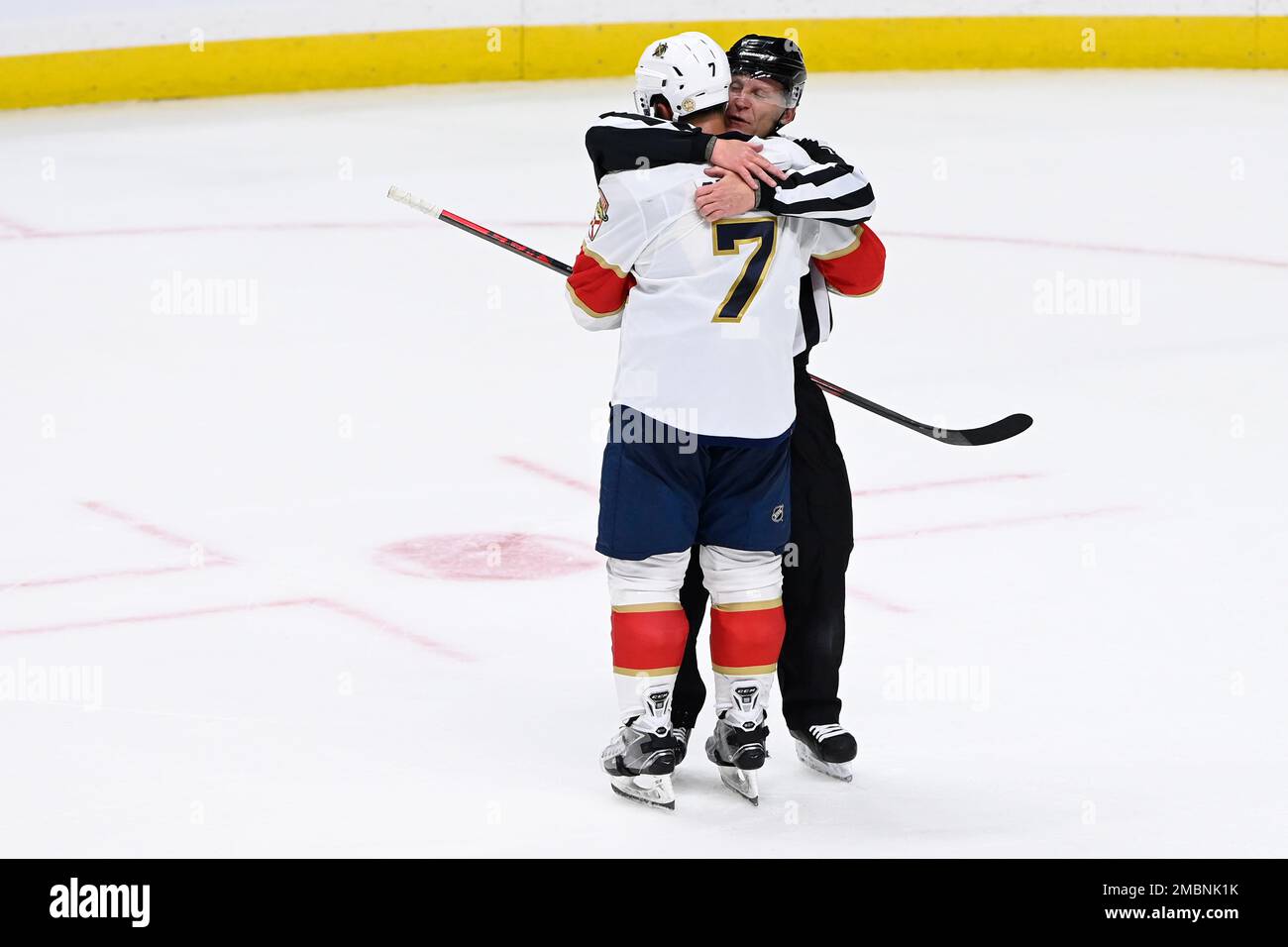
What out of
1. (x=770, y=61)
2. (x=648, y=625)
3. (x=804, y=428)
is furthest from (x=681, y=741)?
(x=770, y=61)

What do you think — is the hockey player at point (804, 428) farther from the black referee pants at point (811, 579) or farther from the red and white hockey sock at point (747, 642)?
the red and white hockey sock at point (747, 642)

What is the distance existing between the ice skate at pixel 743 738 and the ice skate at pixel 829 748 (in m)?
0.14

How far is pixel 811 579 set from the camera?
11.7 ft

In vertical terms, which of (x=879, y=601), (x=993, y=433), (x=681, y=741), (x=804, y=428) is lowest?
(x=879, y=601)

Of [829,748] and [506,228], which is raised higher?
[506,228]

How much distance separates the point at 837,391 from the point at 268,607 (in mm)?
1299

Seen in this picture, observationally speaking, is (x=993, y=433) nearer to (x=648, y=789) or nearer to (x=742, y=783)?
(x=742, y=783)

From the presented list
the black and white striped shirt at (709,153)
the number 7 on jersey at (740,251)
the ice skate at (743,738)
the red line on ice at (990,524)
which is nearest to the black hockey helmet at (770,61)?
the black and white striped shirt at (709,153)

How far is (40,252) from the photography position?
770 centimetres

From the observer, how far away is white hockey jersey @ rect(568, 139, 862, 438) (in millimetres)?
3234

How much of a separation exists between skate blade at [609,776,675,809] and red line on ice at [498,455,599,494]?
1827 millimetres

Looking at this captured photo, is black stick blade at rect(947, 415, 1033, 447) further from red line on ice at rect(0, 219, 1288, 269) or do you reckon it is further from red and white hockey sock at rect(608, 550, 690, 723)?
red line on ice at rect(0, 219, 1288, 269)

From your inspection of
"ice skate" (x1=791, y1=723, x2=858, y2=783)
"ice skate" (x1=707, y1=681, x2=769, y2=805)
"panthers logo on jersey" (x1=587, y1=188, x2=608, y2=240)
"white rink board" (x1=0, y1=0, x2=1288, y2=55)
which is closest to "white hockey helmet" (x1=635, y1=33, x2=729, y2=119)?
"panthers logo on jersey" (x1=587, y1=188, x2=608, y2=240)

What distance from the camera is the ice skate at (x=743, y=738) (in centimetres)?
340
